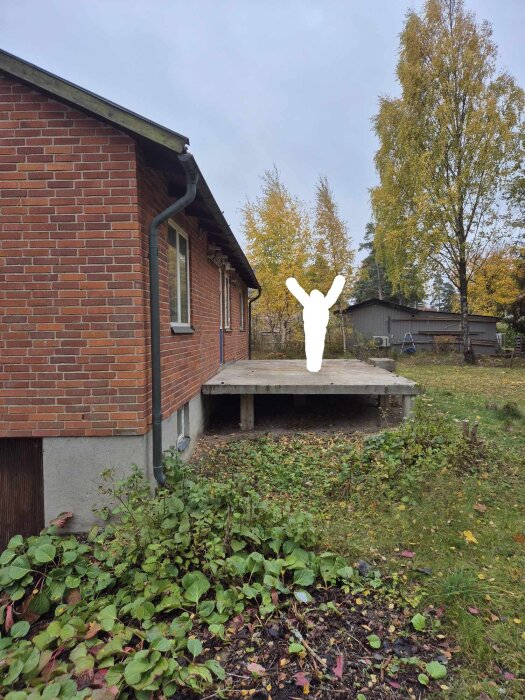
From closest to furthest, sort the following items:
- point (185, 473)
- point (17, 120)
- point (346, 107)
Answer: point (17, 120) < point (185, 473) < point (346, 107)

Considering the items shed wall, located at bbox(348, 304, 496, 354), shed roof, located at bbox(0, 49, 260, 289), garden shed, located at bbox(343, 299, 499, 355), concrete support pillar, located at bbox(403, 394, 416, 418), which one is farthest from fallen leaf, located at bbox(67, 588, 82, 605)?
shed wall, located at bbox(348, 304, 496, 354)

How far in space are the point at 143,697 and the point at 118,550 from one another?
101cm

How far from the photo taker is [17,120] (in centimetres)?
324

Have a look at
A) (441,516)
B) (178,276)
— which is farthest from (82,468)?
(441,516)

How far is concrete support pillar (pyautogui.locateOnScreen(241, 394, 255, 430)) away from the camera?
20.5 ft

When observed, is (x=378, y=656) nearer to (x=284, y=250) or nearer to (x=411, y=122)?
(x=284, y=250)

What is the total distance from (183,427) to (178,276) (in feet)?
6.14

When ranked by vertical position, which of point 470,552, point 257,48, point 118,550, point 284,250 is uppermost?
point 257,48

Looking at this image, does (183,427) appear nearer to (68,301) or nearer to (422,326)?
(68,301)

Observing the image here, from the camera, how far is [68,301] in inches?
A: 131

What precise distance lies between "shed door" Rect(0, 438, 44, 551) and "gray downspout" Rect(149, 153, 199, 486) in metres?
0.96

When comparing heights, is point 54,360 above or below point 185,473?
above

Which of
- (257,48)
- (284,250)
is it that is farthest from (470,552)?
(284,250)

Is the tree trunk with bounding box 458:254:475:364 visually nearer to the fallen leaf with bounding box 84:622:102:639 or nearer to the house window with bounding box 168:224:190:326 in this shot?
the house window with bounding box 168:224:190:326
